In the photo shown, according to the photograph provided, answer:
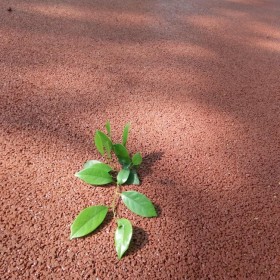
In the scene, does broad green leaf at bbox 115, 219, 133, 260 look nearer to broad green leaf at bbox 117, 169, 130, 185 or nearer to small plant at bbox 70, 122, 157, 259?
small plant at bbox 70, 122, 157, 259

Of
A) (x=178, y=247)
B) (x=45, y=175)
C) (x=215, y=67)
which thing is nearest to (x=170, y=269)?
(x=178, y=247)

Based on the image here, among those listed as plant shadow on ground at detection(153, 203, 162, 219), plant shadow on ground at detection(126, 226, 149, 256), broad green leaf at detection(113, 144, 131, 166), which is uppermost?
broad green leaf at detection(113, 144, 131, 166)

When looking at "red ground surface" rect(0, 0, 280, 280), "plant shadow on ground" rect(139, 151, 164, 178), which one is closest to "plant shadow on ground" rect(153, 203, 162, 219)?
"red ground surface" rect(0, 0, 280, 280)

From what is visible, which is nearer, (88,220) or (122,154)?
(88,220)

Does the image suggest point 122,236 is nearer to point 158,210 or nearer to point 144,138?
point 158,210

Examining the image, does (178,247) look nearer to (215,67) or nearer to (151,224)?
(151,224)

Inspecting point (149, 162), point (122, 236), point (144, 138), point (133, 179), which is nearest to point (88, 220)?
point (122, 236)

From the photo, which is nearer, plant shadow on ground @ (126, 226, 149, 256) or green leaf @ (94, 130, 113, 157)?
plant shadow on ground @ (126, 226, 149, 256)
